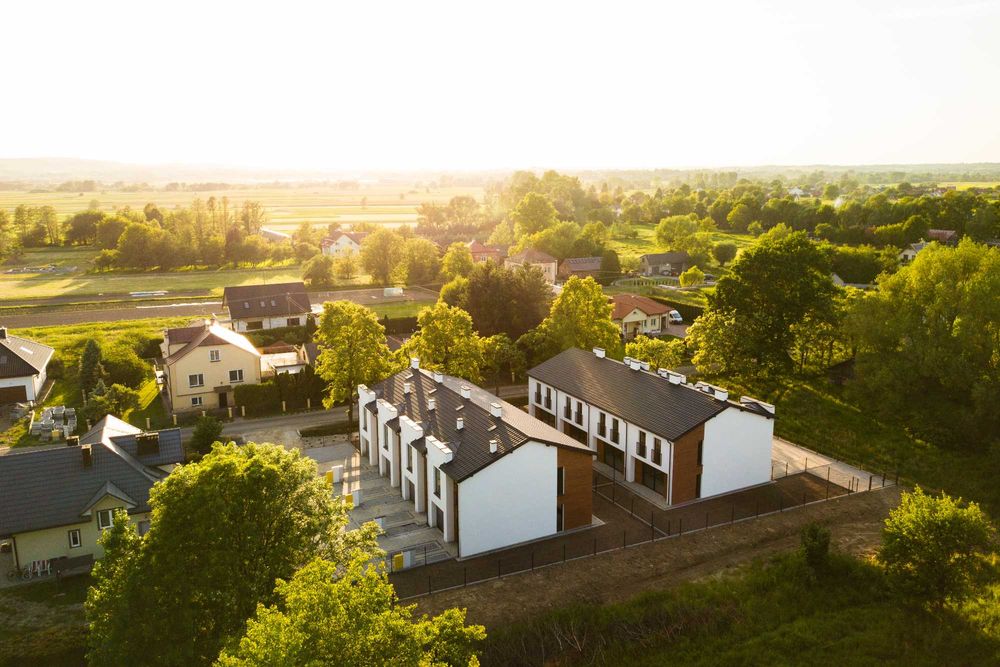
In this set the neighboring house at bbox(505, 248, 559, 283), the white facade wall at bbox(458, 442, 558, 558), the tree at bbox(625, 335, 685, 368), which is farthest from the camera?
the neighboring house at bbox(505, 248, 559, 283)

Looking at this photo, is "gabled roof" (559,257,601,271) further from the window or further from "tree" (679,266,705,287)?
the window

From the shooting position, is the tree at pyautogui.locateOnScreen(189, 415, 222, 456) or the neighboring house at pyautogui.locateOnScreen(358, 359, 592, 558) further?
the tree at pyautogui.locateOnScreen(189, 415, 222, 456)

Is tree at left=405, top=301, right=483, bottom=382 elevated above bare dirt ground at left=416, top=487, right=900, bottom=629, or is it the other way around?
tree at left=405, top=301, right=483, bottom=382

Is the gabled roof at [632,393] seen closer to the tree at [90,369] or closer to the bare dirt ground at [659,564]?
the bare dirt ground at [659,564]

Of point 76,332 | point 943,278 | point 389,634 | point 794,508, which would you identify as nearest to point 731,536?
point 794,508

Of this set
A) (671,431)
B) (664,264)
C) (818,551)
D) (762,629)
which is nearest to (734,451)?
(671,431)

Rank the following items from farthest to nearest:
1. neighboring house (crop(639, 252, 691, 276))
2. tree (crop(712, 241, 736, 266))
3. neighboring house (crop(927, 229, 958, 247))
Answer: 1. tree (crop(712, 241, 736, 266))
2. neighboring house (crop(927, 229, 958, 247))
3. neighboring house (crop(639, 252, 691, 276))

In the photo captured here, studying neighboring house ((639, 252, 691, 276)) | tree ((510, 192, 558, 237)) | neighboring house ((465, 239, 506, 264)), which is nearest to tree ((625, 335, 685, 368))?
neighboring house ((639, 252, 691, 276))
